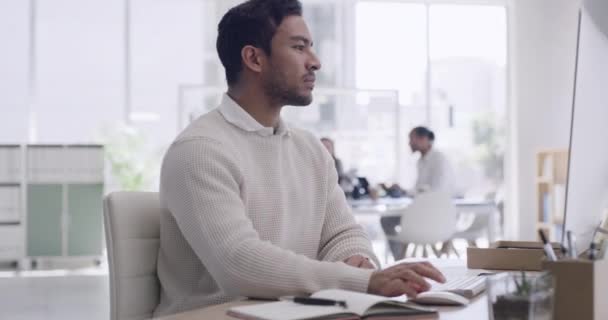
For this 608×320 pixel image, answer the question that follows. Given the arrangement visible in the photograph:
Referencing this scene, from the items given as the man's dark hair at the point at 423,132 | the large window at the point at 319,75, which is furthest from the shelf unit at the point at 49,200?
the man's dark hair at the point at 423,132

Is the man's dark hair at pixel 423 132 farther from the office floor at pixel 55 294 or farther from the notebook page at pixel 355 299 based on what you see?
the notebook page at pixel 355 299

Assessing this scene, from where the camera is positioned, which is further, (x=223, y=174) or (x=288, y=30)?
(x=288, y=30)

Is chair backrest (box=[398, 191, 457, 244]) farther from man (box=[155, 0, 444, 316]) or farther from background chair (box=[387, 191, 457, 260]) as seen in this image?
man (box=[155, 0, 444, 316])

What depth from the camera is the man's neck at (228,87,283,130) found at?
1770mm

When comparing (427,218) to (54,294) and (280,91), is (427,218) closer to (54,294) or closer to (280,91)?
(54,294)

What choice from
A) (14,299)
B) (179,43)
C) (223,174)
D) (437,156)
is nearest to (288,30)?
(223,174)

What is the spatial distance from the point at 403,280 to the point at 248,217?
418 millimetres

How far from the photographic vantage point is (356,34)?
987 centimetres

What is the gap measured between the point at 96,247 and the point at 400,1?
4867mm

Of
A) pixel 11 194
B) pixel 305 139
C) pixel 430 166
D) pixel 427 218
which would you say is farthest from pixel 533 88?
pixel 305 139

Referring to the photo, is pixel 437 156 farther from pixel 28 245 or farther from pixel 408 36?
pixel 28 245

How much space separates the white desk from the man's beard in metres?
4.69

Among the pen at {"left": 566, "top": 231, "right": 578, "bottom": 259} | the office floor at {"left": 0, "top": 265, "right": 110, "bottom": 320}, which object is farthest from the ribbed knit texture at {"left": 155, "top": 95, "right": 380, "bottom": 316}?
the office floor at {"left": 0, "top": 265, "right": 110, "bottom": 320}

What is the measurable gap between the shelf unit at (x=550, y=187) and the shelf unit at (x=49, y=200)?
4.70 m
